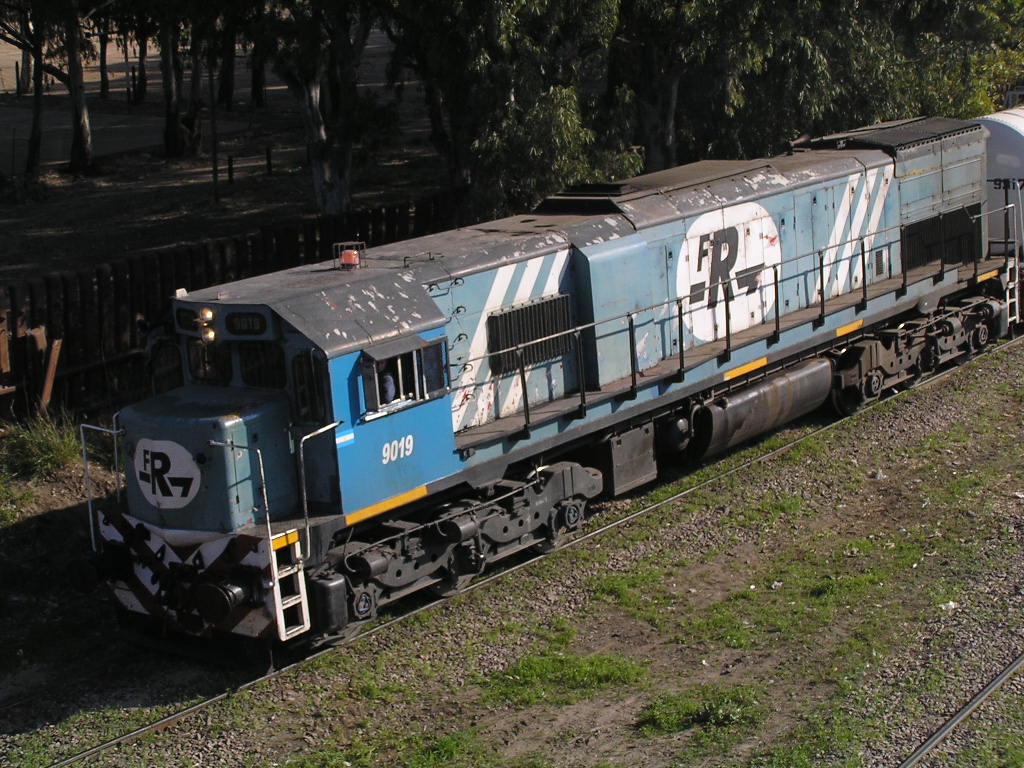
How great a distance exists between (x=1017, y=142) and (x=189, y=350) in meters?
14.7

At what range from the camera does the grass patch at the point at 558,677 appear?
996 cm

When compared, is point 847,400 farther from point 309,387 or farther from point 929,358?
point 309,387

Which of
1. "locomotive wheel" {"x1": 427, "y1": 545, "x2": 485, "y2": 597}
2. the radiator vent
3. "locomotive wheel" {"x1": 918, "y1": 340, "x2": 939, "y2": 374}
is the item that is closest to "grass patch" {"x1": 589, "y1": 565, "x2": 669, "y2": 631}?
"locomotive wheel" {"x1": 427, "y1": 545, "x2": 485, "y2": 597}

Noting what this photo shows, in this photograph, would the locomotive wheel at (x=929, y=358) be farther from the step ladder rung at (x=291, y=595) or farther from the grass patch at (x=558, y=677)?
the step ladder rung at (x=291, y=595)

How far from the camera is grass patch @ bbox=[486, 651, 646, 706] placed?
9961 mm

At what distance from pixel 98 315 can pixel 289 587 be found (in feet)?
25.3

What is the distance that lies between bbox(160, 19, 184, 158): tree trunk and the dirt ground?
1.79ft

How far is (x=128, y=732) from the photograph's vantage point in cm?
977

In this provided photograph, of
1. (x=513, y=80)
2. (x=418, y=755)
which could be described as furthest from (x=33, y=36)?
(x=418, y=755)

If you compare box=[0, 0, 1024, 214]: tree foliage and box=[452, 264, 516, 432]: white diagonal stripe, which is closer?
box=[452, 264, 516, 432]: white diagonal stripe

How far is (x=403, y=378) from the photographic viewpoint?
35.6 feet

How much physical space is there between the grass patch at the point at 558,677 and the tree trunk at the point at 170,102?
28.5 meters

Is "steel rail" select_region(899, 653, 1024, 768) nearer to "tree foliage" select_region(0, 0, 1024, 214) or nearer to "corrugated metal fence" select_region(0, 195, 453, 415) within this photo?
"corrugated metal fence" select_region(0, 195, 453, 415)

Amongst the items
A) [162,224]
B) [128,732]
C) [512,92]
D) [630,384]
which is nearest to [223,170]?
[162,224]
